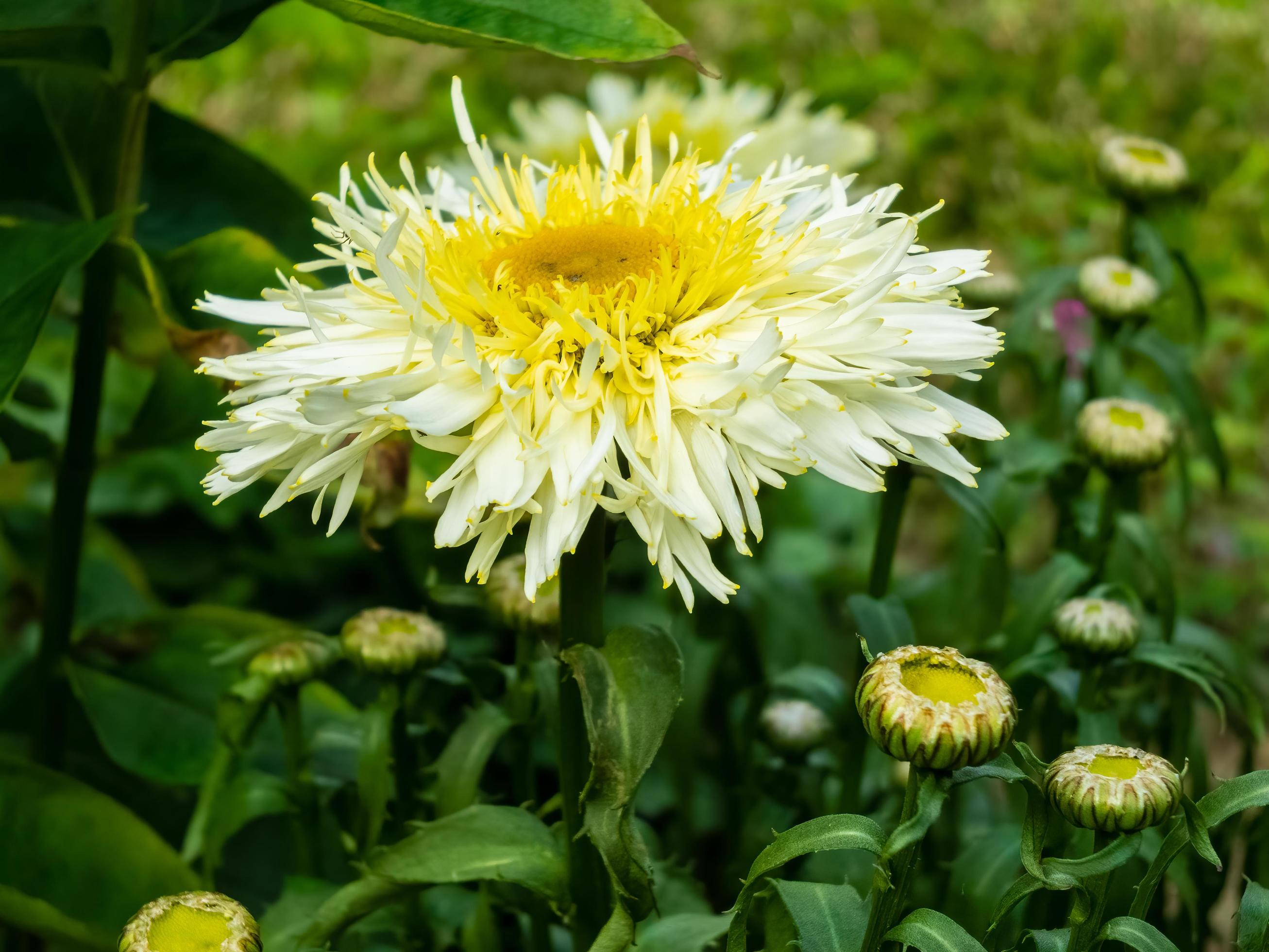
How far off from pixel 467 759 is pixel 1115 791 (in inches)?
23.0

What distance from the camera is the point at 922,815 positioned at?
76 centimetres

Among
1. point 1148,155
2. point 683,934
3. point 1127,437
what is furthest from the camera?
point 1148,155

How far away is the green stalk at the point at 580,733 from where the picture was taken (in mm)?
897

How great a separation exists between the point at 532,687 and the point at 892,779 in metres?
0.52

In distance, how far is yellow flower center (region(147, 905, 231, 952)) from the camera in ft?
2.77

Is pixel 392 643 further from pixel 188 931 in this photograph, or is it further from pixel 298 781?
pixel 188 931

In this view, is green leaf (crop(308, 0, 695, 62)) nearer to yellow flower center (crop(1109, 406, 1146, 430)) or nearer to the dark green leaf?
yellow flower center (crop(1109, 406, 1146, 430))

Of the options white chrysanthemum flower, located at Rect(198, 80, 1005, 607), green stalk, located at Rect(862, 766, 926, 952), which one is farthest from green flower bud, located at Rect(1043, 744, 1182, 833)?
white chrysanthemum flower, located at Rect(198, 80, 1005, 607)

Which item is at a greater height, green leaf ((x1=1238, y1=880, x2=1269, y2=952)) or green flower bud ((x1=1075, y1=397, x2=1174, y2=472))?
green flower bud ((x1=1075, y1=397, x2=1174, y2=472))

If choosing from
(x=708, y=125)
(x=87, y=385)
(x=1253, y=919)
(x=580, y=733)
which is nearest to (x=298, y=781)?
(x=580, y=733)

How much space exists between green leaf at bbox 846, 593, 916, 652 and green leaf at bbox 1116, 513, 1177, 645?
1.06ft

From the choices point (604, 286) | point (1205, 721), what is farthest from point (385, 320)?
point (1205, 721)

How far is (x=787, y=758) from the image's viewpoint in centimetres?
137

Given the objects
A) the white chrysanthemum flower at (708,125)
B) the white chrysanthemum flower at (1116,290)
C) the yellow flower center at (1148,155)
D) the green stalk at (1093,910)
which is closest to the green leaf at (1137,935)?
the green stalk at (1093,910)
